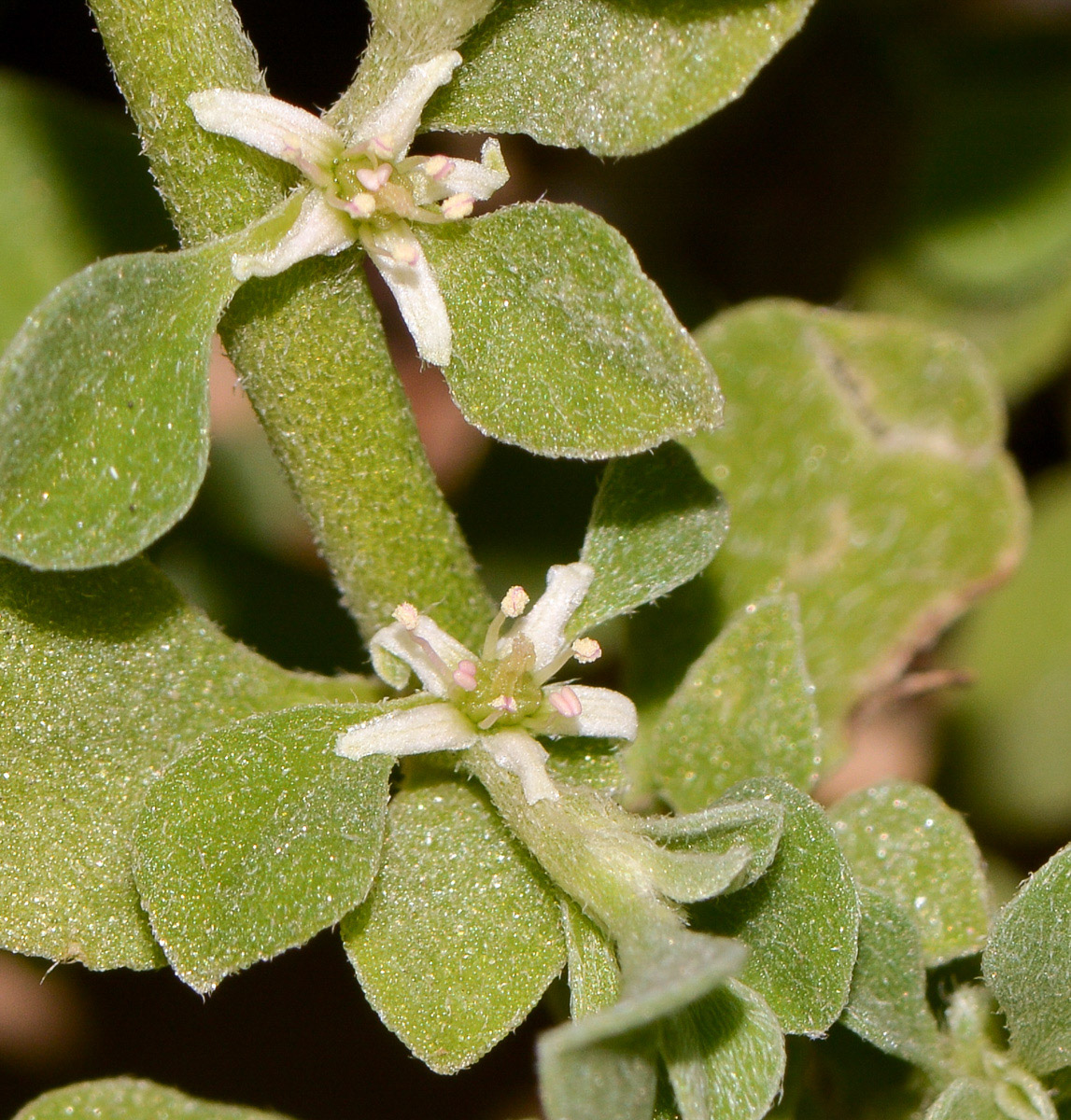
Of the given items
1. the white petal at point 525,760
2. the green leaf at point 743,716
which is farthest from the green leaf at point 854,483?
the white petal at point 525,760

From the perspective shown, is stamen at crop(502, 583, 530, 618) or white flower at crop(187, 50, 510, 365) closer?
white flower at crop(187, 50, 510, 365)

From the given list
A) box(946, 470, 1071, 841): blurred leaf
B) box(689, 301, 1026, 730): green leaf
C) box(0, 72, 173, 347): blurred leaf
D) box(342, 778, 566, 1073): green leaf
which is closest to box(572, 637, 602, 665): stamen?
box(342, 778, 566, 1073): green leaf

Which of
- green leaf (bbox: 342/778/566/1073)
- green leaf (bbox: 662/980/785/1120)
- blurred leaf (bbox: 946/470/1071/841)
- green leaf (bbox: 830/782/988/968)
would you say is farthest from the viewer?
blurred leaf (bbox: 946/470/1071/841)

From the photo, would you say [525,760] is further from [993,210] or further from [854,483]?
[993,210]

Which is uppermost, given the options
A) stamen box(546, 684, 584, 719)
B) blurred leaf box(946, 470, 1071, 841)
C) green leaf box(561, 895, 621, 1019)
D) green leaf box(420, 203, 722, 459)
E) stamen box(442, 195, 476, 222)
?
stamen box(442, 195, 476, 222)

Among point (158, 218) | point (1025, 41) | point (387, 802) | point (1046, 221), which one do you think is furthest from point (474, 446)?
point (387, 802)

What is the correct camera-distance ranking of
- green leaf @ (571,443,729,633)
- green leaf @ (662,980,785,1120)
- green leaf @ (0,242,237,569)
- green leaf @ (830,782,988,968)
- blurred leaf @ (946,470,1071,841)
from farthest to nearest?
blurred leaf @ (946,470,1071,841)
green leaf @ (830,782,988,968)
green leaf @ (571,443,729,633)
green leaf @ (662,980,785,1120)
green leaf @ (0,242,237,569)

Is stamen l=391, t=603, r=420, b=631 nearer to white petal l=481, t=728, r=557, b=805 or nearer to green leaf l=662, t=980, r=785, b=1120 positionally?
white petal l=481, t=728, r=557, b=805
